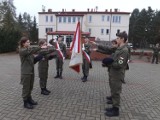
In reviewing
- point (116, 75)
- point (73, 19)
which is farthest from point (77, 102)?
point (73, 19)

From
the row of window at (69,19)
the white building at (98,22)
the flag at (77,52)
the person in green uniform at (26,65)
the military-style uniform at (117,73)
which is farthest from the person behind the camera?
the white building at (98,22)

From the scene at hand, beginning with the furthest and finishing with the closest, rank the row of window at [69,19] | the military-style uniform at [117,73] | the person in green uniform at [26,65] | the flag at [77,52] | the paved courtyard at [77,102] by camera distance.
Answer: the row of window at [69,19] → the flag at [77,52] → the person in green uniform at [26,65] → the paved courtyard at [77,102] → the military-style uniform at [117,73]

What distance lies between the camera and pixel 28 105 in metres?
5.33

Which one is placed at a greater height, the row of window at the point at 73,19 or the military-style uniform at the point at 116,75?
the row of window at the point at 73,19

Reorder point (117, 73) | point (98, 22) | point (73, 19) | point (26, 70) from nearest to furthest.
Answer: point (117, 73) < point (26, 70) < point (73, 19) < point (98, 22)

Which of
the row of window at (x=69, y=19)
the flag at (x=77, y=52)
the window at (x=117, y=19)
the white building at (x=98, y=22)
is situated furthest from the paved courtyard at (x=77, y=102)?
the window at (x=117, y=19)

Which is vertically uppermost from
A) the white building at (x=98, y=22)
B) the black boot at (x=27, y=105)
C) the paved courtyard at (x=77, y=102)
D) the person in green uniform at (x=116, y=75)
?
the white building at (x=98, y=22)

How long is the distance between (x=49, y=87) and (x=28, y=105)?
2301mm

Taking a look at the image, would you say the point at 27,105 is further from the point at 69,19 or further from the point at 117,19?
the point at 117,19

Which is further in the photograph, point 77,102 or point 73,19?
point 73,19

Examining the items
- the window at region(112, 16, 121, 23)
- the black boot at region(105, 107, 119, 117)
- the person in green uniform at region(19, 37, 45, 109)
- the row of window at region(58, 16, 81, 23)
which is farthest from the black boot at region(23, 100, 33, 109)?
the window at region(112, 16, 121, 23)

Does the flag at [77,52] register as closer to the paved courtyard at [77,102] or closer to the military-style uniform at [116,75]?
the paved courtyard at [77,102]

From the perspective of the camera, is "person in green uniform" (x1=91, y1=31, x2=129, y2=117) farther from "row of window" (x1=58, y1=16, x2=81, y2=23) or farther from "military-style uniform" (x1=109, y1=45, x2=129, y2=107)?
"row of window" (x1=58, y1=16, x2=81, y2=23)

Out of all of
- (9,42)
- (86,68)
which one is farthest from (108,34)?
(86,68)
